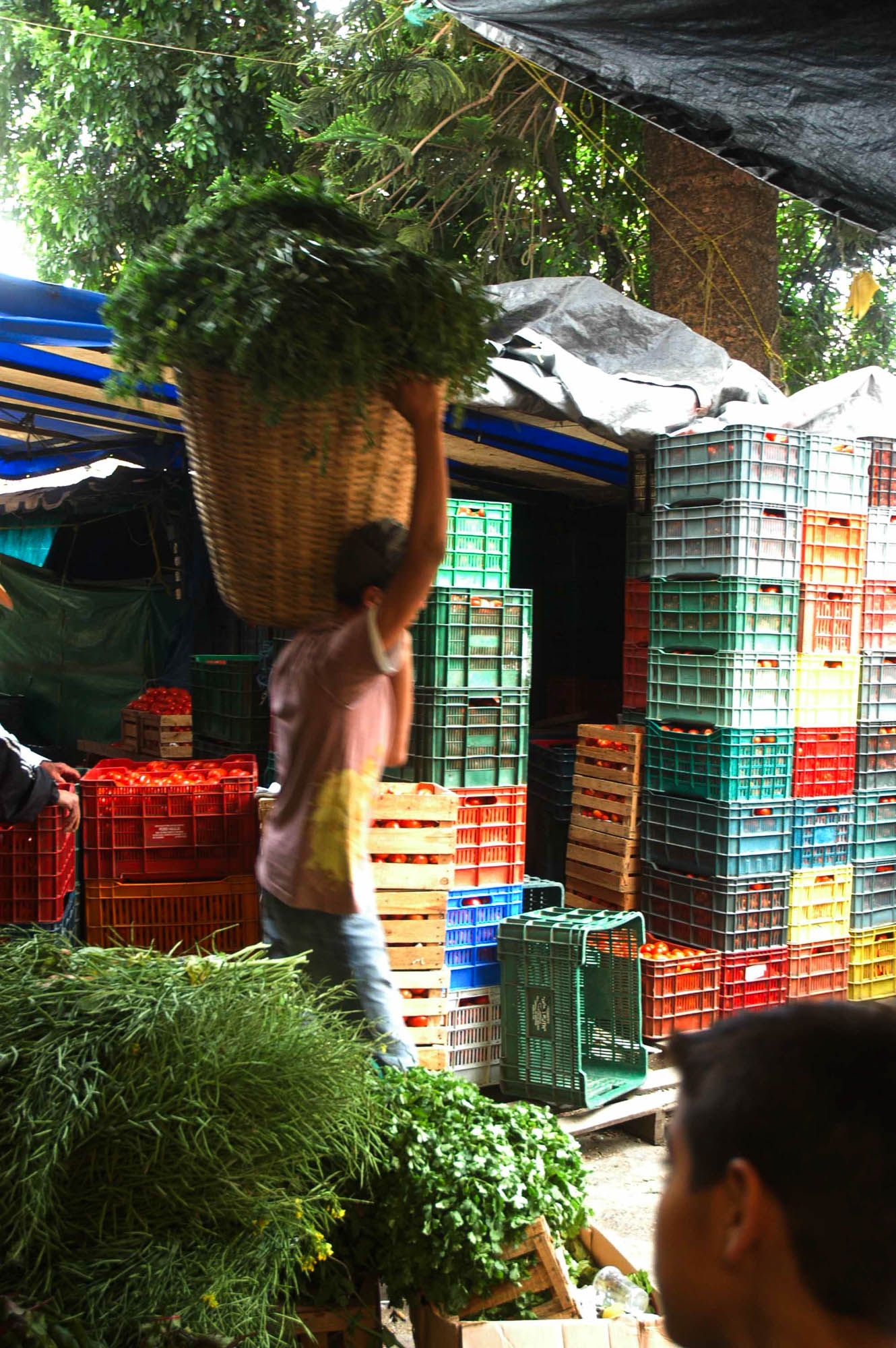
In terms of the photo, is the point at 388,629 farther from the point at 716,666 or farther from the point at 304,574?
the point at 716,666

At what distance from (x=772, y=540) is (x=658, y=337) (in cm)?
230

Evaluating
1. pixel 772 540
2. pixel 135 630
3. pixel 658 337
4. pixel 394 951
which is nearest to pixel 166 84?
pixel 135 630

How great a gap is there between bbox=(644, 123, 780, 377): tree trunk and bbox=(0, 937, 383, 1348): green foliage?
7687 mm

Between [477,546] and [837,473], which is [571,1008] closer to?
[477,546]

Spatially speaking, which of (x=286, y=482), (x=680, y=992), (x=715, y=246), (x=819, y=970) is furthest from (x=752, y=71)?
(x=715, y=246)

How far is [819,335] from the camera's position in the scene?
12.8 metres

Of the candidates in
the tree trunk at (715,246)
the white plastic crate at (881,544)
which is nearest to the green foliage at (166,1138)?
the white plastic crate at (881,544)

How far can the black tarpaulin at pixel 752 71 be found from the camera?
66.7 inches

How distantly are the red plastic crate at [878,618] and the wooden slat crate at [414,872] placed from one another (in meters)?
2.98

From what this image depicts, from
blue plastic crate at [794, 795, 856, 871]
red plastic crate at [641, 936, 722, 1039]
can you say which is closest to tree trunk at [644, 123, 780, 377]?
blue plastic crate at [794, 795, 856, 871]

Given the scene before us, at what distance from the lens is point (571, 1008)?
17.9 ft

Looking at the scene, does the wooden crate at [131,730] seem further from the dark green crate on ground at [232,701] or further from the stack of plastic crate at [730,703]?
the stack of plastic crate at [730,703]

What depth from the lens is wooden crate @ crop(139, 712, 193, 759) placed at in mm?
8461

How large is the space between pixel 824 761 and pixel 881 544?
135cm
